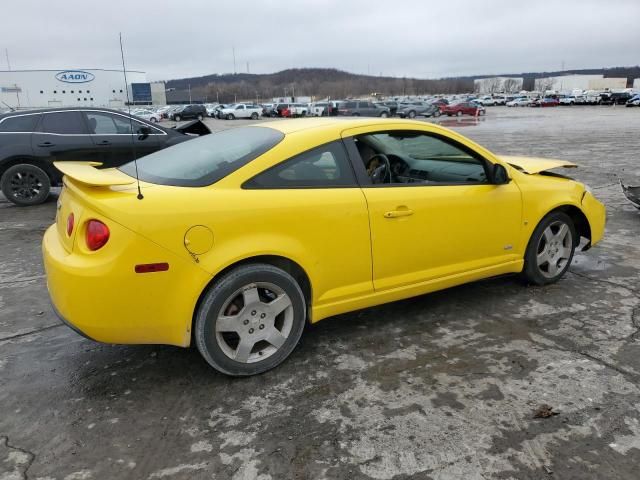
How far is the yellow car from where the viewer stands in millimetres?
2807

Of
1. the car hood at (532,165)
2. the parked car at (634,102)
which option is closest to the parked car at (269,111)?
the parked car at (634,102)

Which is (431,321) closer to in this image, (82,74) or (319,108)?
(319,108)

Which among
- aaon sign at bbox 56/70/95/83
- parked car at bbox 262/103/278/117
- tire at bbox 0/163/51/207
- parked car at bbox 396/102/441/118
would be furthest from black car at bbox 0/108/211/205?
aaon sign at bbox 56/70/95/83

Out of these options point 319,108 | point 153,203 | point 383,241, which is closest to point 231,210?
point 153,203

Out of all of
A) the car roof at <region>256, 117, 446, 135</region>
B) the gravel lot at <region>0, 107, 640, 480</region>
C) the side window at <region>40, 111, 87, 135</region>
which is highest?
the side window at <region>40, 111, 87, 135</region>

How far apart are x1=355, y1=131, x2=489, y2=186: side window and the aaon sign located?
95094 millimetres

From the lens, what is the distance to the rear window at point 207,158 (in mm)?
3154

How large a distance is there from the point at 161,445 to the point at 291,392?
0.77 meters

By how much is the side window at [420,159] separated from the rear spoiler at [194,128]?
4.75 metres

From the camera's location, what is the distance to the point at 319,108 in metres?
50.6

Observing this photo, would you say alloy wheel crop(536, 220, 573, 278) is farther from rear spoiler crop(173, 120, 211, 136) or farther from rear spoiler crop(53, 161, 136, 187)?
rear spoiler crop(173, 120, 211, 136)

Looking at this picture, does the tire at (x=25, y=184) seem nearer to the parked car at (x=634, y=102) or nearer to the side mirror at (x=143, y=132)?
the side mirror at (x=143, y=132)

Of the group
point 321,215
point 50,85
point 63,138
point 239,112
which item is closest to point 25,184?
point 63,138

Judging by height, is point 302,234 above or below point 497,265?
above
